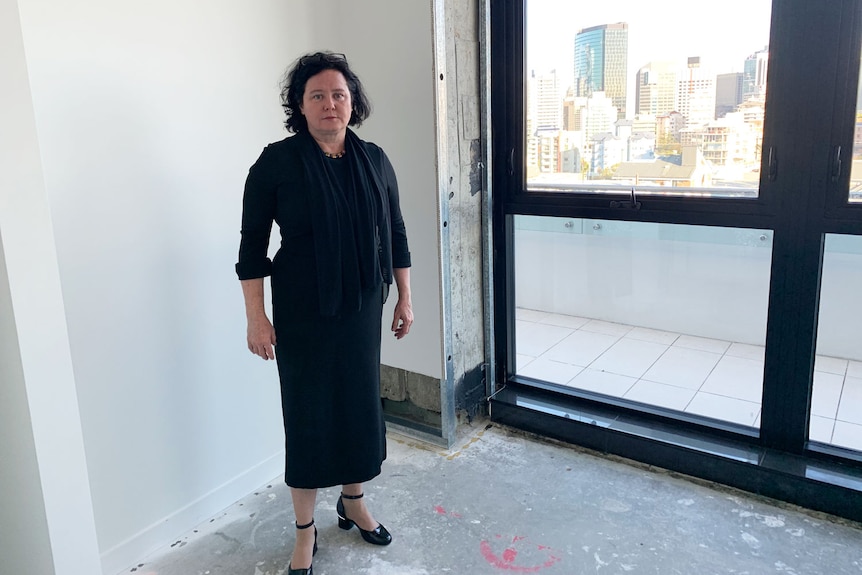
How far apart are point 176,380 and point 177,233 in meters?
0.49

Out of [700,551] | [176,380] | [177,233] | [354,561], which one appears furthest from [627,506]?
[177,233]

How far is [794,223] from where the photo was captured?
2.16 meters

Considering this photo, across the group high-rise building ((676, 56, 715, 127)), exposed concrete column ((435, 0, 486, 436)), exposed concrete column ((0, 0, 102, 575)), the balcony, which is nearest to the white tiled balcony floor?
the balcony

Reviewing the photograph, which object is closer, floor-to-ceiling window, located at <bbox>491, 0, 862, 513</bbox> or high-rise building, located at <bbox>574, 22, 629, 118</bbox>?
floor-to-ceiling window, located at <bbox>491, 0, 862, 513</bbox>

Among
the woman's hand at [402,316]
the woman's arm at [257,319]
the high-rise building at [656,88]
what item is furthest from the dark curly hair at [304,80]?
the high-rise building at [656,88]

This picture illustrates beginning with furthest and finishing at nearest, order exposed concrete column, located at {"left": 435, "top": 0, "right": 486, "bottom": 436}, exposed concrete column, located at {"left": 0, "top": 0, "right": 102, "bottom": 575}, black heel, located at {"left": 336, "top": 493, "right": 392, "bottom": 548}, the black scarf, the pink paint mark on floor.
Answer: exposed concrete column, located at {"left": 435, "top": 0, "right": 486, "bottom": 436} → black heel, located at {"left": 336, "top": 493, "right": 392, "bottom": 548} → the pink paint mark on floor → the black scarf → exposed concrete column, located at {"left": 0, "top": 0, "right": 102, "bottom": 575}

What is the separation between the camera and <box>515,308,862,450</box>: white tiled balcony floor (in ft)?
7.50

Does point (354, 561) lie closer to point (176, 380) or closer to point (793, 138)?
point (176, 380)

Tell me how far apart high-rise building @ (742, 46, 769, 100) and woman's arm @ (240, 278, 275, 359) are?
1747 mm

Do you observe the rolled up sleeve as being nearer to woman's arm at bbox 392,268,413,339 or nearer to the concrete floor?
woman's arm at bbox 392,268,413,339

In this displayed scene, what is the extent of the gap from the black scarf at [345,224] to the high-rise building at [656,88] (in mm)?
1156

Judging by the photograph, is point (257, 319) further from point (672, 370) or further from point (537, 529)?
point (672, 370)

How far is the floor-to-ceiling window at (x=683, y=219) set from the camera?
2.11 meters

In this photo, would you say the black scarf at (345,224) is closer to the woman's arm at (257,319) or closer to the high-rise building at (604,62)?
the woman's arm at (257,319)
